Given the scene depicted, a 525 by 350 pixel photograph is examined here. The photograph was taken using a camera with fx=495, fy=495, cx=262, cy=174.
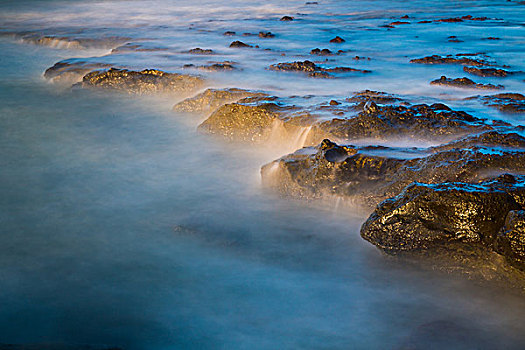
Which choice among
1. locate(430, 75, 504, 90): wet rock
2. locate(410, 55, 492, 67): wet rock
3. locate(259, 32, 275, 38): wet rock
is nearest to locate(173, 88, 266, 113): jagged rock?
locate(430, 75, 504, 90): wet rock

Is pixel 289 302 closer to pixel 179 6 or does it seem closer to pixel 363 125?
pixel 363 125

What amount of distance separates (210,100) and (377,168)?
4.80 m

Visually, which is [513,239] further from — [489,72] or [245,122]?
[489,72]

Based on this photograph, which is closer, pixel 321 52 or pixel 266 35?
pixel 321 52

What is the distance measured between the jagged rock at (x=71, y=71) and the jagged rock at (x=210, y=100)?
3.76m

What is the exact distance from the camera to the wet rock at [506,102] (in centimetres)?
787

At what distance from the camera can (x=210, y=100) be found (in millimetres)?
9492

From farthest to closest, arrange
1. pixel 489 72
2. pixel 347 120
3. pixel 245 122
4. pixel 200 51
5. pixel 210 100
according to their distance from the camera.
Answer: pixel 200 51 → pixel 489 72 → pixel 210 100 → pixel 245 122 → pixel 347 120

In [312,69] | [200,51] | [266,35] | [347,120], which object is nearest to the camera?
[347,120]

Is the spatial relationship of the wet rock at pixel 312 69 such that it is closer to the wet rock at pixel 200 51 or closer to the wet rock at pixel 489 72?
the wet rock at pixel 489 72

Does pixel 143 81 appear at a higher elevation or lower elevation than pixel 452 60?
lower

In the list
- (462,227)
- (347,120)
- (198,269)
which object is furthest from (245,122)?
(462,227)

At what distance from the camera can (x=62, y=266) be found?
4742mm

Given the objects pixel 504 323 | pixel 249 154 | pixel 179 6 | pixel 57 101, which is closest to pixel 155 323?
pixel 504 323
